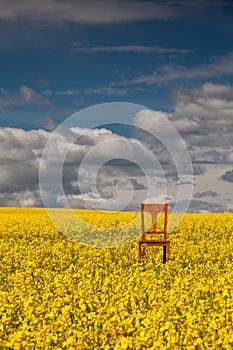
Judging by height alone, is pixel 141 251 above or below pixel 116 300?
above

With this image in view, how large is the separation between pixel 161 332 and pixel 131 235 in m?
15.3

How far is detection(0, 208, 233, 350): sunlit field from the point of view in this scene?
27.2 feet

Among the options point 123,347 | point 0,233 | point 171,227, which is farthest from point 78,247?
point 123,347

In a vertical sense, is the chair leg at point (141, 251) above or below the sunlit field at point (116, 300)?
above

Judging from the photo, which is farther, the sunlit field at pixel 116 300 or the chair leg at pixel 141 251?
the chair leg at pixel 141 251

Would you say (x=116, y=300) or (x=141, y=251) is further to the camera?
(x=141, y=251)

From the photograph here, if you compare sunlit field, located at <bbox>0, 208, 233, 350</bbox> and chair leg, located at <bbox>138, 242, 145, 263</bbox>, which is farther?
chair leg, located at <bbox>138, 242, 145, 263</bbox>

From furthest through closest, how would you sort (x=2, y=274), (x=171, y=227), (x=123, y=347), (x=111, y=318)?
(x=171, y=227)
(x=2, y=274)
(x=111, y=318)
(x=123, y=347)

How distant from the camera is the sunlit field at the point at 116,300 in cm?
830

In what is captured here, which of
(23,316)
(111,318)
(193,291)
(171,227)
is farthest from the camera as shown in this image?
(171,227)

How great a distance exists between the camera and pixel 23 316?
10500 millimetres

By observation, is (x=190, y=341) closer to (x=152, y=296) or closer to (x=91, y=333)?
(x=91, y=333)

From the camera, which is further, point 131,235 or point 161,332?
point 131,235

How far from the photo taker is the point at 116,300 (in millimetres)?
11219
